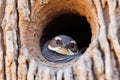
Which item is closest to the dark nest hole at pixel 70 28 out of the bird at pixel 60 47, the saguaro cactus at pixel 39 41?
the bird at pixel 60 47

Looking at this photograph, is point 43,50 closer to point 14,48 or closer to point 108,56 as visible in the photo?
point 14,48

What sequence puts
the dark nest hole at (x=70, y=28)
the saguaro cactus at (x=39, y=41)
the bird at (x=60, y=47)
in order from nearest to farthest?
the saguaro cactus at (x=39, y=41)
the bird at (x=60, y=47)
the dark nest hole at (x=70, y=28)

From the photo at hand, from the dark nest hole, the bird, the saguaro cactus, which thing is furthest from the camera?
the dark nest hole

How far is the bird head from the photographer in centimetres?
312

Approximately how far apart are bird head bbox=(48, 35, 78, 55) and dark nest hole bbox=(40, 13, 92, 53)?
0.08 m

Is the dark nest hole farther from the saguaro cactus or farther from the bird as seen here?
the saguaro cactus

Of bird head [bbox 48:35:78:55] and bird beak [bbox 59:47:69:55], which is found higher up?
bird head [bbox 48:35:78:55]

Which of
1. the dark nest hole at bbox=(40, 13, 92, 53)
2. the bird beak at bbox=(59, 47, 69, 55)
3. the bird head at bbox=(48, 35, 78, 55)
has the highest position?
the dark nest hole at bbox=(40, 13, 92, 53)

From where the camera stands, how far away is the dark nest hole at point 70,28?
3216 millimetres

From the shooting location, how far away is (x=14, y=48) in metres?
2.64

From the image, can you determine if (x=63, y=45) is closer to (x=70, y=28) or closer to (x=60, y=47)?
(x=60, y=47)

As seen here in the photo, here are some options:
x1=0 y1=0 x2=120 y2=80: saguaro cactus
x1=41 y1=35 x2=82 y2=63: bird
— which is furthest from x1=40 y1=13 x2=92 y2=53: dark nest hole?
x1=0 y1=0 x2=120 y2=80: saguaro cactus

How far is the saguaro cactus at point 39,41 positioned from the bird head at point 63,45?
21 cm

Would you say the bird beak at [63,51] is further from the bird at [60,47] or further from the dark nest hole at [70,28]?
the dark nest hole at [70,28]
